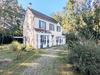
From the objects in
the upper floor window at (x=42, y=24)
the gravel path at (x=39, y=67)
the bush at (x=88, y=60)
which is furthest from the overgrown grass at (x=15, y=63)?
the upper floor window at (x=42, y=24)

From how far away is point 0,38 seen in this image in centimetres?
1892

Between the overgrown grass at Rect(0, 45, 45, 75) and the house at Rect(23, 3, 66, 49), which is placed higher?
the house at Rect(23, 3, 66, 49)

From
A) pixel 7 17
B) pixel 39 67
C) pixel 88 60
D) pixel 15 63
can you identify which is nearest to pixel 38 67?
pixel 39 67

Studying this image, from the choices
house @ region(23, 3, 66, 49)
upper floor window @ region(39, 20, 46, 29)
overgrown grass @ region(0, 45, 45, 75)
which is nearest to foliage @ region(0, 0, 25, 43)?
house @ region(23, 3, 66, 49)

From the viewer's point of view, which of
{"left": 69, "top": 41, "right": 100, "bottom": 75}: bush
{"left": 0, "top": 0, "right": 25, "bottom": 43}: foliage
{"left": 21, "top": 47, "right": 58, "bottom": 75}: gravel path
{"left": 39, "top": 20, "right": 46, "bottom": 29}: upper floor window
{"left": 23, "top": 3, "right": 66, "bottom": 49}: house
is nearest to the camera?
{"left": 69, "top": 41, "right": 100, "bottom": 75}: bush

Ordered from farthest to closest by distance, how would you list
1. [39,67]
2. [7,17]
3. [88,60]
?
[7,17] → [39,67] → [88,60]

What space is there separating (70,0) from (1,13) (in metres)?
18.6

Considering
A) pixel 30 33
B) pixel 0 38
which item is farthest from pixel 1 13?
pixel 30 33

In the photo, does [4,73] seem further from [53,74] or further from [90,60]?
[90,60]

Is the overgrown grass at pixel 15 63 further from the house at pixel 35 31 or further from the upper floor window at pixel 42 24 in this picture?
the upper floor window at pixel 42 24

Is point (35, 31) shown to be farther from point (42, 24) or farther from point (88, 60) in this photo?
point (88, 60)

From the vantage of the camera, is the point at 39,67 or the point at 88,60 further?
the point at 39,67

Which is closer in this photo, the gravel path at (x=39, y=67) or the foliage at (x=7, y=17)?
the gravel path at (x=39, y=67)

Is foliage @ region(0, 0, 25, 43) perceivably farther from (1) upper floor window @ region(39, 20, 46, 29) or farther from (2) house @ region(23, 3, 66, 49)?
(1) upper floor window @ region(39, 20, 46, 29)
